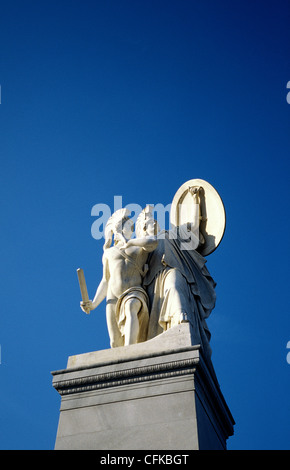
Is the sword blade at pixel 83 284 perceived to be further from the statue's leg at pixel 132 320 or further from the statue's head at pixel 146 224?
the statue's head at pixel 146 224

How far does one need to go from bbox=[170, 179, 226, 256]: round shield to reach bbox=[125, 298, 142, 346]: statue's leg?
251cm

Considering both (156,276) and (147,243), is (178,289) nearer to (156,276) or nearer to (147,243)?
(156,276)

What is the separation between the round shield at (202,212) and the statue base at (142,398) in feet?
10.9

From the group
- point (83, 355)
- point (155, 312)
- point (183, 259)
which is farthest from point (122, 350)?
point (183, 259)

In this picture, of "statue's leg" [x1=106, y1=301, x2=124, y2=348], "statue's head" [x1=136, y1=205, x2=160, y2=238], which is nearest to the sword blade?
"statue's leg" [x1=106, y1=301, x2=124, y2=348]

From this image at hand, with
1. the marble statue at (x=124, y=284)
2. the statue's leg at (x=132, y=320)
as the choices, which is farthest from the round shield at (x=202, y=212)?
the statue's leg at (x=132, y=320)

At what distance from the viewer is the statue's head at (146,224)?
10.9m

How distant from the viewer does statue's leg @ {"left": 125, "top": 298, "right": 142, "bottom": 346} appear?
9.56 m

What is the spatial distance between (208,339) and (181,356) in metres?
2.39

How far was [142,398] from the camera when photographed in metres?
8.32

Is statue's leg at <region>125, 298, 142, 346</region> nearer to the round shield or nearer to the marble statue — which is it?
the marble statue

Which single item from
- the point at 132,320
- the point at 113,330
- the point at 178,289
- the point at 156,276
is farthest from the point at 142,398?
the point at 156,276
